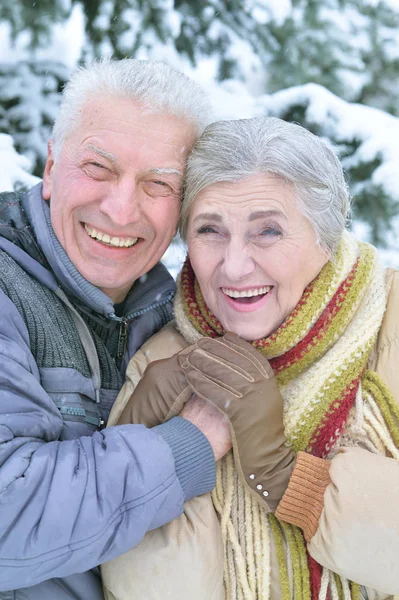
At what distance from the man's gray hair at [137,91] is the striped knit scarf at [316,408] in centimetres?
75

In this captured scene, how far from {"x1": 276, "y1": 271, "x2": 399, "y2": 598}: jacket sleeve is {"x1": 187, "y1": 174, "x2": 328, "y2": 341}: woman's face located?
20.3 inches

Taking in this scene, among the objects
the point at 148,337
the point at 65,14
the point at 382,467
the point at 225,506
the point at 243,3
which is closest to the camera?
the point at 382,467

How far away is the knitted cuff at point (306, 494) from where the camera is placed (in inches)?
71.9

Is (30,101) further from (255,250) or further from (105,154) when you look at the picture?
(255,250)

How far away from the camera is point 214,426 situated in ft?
6.41

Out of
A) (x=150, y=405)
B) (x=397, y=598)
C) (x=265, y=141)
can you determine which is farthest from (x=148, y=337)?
(x=397, y=598)

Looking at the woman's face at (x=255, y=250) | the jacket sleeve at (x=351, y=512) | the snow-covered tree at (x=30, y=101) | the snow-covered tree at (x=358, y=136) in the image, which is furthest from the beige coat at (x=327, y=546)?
the snow-covered tree at (x=30, y=101)

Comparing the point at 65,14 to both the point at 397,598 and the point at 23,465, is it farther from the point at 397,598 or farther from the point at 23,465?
the point at 397,598

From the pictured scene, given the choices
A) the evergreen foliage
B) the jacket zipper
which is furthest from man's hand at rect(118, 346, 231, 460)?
the evergreen foliage

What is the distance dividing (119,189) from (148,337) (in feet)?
2.06

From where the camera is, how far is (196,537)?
1871 mm

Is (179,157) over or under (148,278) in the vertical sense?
over

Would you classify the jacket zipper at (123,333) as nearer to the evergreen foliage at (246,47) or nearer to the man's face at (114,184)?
the man's face at (114,184)

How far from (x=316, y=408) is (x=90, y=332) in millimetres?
829
